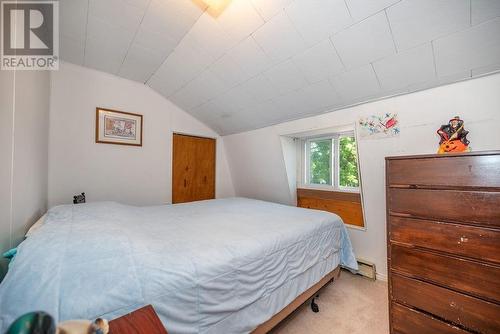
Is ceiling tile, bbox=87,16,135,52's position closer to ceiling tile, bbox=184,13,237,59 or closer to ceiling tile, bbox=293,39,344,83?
ceiling tile, bbox=184,13,237,59

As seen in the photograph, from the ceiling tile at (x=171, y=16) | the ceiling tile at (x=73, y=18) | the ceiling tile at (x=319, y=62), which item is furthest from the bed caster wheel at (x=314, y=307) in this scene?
the ceiling tile at (x=73, y=18)

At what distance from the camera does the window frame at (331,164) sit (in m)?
2.81

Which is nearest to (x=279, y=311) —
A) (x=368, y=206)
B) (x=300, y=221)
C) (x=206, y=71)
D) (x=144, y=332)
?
(x=300, y=221)

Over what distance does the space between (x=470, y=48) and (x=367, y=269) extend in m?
2.31

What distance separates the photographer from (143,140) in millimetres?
2887

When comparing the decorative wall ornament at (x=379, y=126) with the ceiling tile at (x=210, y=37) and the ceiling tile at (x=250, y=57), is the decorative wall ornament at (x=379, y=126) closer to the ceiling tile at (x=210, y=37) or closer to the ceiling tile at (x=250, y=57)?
the ceiling tile at (x=250, y=57)

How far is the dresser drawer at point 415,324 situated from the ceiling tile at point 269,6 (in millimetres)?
2391

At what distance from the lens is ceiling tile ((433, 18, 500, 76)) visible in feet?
4.08

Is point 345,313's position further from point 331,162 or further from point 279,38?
point 279,38

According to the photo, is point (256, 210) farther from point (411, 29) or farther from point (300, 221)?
point (411, 29)

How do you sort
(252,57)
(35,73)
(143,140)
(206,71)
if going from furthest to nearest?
(143,140) < (206,71) < (252,57) < (35,73)

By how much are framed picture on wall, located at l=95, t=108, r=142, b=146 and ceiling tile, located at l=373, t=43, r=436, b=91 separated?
117 inches

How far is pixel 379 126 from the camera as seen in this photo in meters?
2.05

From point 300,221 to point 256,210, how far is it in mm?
652
